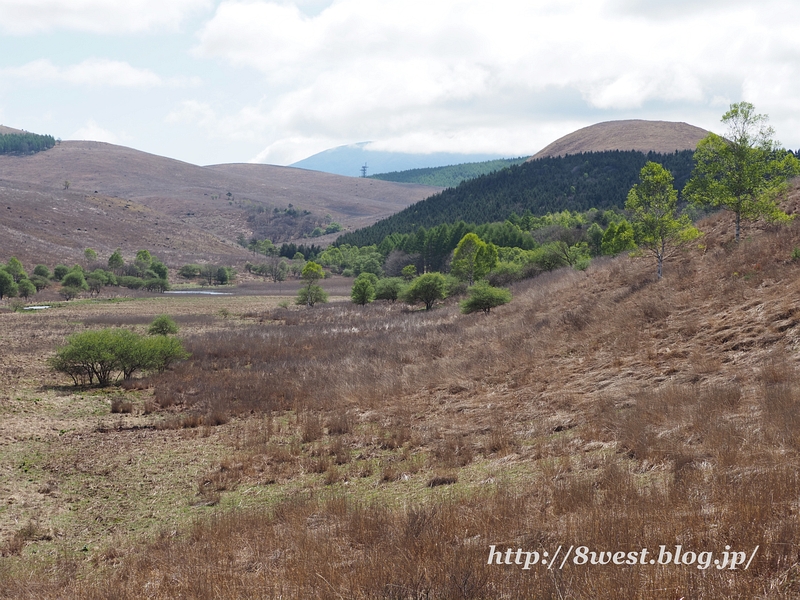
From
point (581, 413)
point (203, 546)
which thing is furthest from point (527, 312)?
point (203, 546)

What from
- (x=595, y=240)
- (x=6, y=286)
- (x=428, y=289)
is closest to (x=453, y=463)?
(x=428, y=289)

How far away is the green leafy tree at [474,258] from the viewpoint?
6256 centimetres

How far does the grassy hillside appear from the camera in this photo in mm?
5293

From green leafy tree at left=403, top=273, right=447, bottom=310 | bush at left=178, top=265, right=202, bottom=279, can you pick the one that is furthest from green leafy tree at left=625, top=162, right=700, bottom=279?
bush at left=178, top=265, right=202, bottom=279

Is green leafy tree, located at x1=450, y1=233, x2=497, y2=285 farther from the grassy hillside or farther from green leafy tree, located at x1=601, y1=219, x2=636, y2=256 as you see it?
the grassy hillside

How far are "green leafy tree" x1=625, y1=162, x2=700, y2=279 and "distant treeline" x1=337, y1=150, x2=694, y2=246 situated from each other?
372 feet

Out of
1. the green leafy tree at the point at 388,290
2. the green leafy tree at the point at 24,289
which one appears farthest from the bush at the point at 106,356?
the green leafy tree at the point at 24,289

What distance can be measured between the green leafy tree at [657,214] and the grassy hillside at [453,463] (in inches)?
96.6

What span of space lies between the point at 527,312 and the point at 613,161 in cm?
16266

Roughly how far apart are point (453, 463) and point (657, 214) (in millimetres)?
21759

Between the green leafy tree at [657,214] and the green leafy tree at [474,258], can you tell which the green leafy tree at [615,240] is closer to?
the green leafy tree at [474,258]

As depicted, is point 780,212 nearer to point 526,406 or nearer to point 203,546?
point 526,406

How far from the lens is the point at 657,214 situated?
2691cm

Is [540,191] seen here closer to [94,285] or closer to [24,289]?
[94,285]
